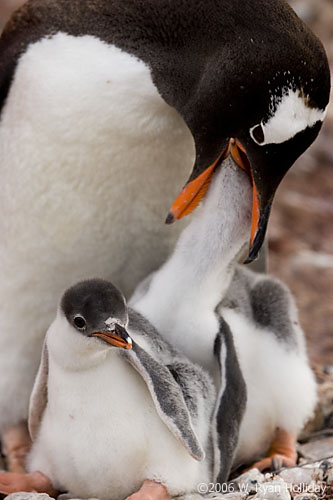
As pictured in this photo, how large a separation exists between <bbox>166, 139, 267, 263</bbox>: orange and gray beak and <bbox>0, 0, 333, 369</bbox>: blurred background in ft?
6.71

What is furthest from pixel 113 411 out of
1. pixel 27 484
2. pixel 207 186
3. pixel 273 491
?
pixel 207 186

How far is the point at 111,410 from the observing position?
2.85 metres

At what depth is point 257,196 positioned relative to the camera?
2986 mm

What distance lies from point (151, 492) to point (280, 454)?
768 millimetres

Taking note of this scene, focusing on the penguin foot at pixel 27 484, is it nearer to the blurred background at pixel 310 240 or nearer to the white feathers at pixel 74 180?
the white feathers at pixel 74 180

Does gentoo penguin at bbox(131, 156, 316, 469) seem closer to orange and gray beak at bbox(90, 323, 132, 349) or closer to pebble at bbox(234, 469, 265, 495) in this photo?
pebble at bbox(234, 469, 265, 495)

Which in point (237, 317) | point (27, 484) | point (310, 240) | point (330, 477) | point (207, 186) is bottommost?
point (310, 240)

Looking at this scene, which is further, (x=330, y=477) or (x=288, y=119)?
(x=330, y=477)

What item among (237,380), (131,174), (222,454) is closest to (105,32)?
(131,174)

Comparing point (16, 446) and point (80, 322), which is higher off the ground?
point (80, 322)

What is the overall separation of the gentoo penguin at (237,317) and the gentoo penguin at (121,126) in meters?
0.13

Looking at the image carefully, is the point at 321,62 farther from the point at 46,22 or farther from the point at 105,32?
the point at 46,22

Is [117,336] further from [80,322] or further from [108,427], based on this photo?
[108,427]

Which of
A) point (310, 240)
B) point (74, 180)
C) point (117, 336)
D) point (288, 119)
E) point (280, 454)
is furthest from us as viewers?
point (310, 240)
